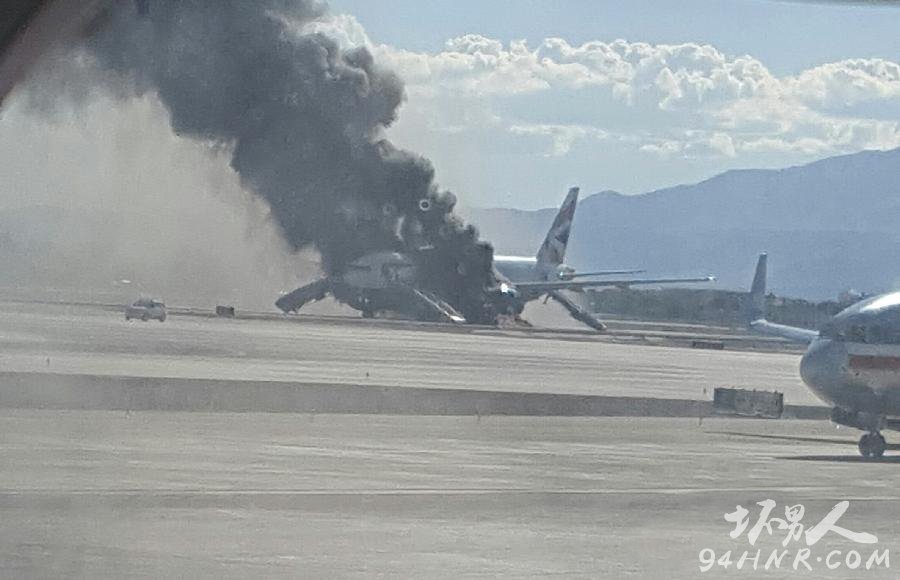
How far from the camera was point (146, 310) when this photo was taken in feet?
119

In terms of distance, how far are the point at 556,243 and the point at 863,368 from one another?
56.0 ft

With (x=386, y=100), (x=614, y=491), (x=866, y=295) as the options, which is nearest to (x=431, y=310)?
(x=386, y=100)

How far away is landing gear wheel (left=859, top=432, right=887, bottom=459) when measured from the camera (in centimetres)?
1897

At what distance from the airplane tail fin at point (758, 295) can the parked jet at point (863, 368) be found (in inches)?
178

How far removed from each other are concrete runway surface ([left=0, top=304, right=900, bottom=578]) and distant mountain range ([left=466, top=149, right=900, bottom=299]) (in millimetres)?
2500

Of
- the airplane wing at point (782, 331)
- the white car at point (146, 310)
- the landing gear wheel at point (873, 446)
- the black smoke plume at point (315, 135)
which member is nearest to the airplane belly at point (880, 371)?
the landing gear wheel at point (873, 446)

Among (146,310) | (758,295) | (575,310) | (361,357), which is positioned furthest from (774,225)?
(146,310)

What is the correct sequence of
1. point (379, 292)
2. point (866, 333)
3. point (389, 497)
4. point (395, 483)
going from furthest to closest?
1. point (379, 292)
2. point (866, 333)
3. point (395, 483)
4. point (389, 497)

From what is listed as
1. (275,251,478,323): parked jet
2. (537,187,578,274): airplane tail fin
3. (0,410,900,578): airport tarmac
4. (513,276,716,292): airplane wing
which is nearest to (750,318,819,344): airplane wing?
(513,276,716,292): airplane wing

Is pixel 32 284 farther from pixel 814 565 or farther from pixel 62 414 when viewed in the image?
pixel 814 565

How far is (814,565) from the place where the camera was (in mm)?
10266

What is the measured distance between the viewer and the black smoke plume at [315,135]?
22312 millimetres

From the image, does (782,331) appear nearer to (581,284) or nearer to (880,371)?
(880,371)

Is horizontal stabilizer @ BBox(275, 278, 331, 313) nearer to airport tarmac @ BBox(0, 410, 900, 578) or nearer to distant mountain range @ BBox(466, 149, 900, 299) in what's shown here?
distant mountain range @ BBox(466, 149, 900, 299)
